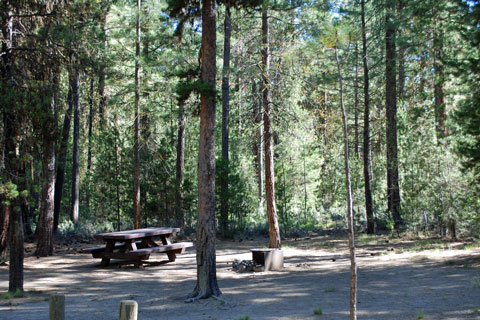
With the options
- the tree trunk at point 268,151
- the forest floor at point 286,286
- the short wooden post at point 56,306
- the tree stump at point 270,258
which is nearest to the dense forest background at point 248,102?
the tree trunk at point 268,151

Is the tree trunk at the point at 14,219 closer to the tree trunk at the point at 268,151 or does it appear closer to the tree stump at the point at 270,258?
the tree stump at the point at 270,258

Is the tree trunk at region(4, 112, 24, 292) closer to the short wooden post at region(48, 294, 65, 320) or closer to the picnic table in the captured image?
the picnic table

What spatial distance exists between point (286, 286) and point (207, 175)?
312 centimetres

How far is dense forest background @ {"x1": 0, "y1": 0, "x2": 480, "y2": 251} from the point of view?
28.4 ft

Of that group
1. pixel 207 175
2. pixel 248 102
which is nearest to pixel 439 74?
pixel 248 102

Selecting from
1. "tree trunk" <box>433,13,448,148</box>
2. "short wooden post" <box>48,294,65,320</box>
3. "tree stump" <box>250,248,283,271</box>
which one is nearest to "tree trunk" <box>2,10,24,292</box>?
"short wooden post" <box>48,294,65,320</box>

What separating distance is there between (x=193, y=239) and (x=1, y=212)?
25.9ft

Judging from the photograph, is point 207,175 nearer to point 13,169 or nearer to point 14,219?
point 13,169

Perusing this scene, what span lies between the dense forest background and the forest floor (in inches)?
60.4

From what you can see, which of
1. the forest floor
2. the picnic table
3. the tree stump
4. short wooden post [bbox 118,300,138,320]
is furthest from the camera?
the picnic table

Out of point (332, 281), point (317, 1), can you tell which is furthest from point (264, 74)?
point (332, 281)

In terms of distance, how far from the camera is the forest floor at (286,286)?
22.7 feet

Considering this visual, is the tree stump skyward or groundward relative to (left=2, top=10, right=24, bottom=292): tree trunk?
groundward

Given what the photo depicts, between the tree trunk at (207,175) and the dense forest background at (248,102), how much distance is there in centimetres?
37
